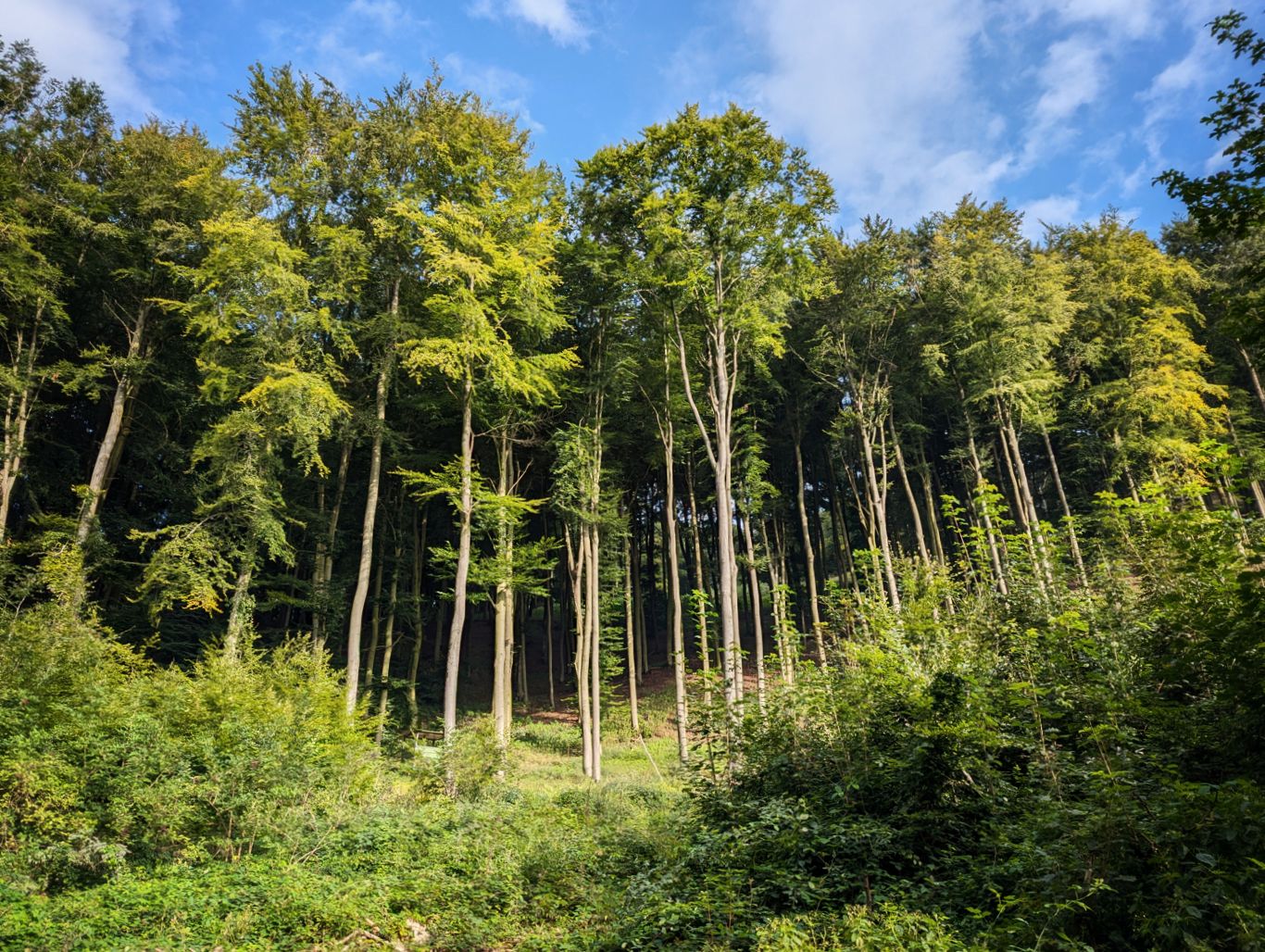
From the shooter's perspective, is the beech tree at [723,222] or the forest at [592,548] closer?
the forest at [592,548]

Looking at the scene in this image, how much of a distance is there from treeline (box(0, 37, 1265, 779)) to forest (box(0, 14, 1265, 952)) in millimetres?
140

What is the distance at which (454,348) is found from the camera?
47.6 ft

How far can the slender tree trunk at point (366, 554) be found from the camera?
46.3 ft

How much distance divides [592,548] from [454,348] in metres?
7.06

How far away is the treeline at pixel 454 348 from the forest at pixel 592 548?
0.14 metres

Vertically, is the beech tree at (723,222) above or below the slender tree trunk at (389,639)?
above

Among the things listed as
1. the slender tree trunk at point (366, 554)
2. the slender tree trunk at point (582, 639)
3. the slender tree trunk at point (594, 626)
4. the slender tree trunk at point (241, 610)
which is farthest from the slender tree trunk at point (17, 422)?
the slender tree trunk at point (594, 626)

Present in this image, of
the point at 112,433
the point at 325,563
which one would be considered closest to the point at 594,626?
the point at 325,563

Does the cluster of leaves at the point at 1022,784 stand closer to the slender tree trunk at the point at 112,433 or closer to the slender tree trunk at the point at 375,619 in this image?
the slender tree trunk at the point at 112,433

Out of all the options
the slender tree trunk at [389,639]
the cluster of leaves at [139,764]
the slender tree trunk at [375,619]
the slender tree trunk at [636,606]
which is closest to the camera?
the cluster of leaves at [139,764]

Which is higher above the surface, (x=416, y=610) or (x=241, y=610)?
(x=416, y=610)

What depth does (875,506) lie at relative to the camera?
21.1m

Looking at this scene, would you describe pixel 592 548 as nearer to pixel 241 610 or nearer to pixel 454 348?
pixel 454 348

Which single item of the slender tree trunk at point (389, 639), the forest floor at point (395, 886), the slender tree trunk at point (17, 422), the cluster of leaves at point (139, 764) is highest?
the slender tree trunk at point (17, 422)
